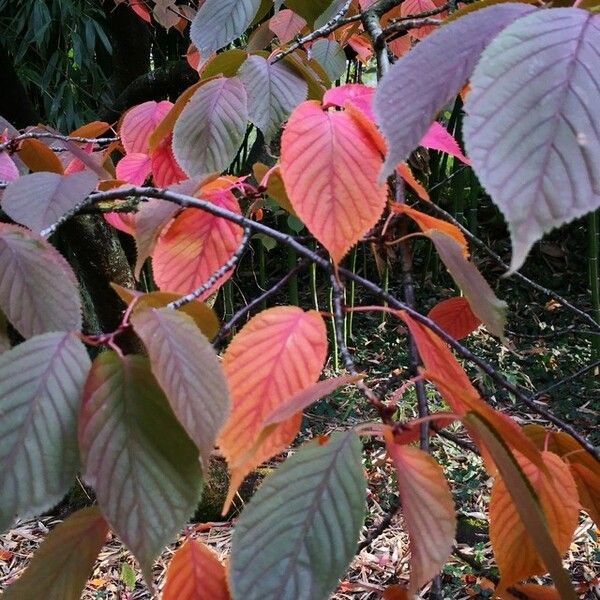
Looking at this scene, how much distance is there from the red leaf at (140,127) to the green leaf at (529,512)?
56 cm

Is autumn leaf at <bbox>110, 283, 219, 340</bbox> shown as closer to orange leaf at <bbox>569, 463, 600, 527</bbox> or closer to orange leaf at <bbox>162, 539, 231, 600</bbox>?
orange leaf at <bbox>162, 539, 231, 600</bbox>

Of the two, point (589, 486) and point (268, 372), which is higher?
point (268, 372)

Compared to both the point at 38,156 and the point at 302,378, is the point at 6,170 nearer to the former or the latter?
the point at 38,156

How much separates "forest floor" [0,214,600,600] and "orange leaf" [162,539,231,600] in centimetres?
31

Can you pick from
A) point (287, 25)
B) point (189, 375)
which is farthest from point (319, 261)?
point (287, 25)

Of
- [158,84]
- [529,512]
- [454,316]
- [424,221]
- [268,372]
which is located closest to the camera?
[529,512]

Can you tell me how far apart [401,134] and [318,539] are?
14 centimetres

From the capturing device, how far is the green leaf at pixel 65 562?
276 millimetres

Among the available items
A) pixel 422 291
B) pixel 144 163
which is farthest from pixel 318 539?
pixel 422 291

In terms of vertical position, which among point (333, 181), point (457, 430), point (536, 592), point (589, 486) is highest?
point (333, 181)

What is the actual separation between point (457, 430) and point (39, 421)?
1625mm

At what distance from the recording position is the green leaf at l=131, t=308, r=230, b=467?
0.75ft

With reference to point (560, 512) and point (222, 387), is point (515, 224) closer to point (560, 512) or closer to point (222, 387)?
point (222, 387)

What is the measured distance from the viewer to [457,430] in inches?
68.7
